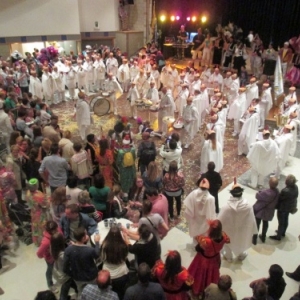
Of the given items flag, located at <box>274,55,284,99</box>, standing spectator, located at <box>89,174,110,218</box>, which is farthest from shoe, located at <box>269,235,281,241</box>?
flag, located at <box>274,55,284,99</box>

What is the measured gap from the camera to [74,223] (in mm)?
4676

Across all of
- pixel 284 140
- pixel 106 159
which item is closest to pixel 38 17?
pixel 106 159

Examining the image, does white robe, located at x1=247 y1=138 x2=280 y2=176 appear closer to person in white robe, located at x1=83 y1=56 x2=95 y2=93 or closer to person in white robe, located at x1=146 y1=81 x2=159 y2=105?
person in white robe, located at x1=146 y1=81 x2=159 y2=105

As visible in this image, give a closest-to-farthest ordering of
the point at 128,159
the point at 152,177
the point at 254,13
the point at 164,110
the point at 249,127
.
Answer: the point at 152,177 → the point at 128,159 → the point at 249,127 → the point at 164,110 → the point at 254,13

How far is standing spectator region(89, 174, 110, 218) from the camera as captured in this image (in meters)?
5.25

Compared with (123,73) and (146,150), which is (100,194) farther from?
(123,73)

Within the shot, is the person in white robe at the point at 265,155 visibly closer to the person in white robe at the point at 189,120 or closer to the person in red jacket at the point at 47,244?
the person in white robe at the point at 189,120

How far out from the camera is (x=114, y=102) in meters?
11.8

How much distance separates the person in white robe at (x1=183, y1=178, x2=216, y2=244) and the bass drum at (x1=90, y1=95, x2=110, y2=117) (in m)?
6.47

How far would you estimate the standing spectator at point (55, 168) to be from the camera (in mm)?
6016

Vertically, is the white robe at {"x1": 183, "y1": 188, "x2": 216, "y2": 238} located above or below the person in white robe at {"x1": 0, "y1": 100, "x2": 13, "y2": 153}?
below

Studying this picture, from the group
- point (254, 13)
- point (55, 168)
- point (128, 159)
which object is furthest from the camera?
point (254, 13)

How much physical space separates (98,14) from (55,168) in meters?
15.5

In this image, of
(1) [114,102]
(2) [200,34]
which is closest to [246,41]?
(2) [200,34]
